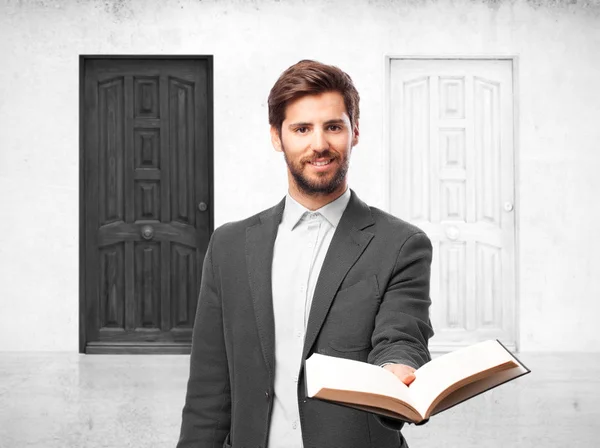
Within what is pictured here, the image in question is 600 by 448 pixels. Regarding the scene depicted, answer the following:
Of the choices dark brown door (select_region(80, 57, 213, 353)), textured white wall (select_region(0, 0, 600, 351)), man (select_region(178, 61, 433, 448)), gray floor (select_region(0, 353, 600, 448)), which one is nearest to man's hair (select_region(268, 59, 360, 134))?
man (select_region(178, 61, 433, 448))

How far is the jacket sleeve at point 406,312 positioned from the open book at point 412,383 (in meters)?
0.12

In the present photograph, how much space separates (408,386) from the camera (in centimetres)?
134

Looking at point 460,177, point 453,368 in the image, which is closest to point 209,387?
point 453,368

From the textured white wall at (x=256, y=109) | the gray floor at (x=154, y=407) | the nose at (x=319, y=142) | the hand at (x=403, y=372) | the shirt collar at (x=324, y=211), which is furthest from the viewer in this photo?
the textured white wall at (x=256, y=109)

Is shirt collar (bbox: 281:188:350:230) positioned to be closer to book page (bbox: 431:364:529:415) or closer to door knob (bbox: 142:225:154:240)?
book page (bbox: 431:364:529:415)

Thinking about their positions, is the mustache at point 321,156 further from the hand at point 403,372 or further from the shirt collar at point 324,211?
the hand at point 403,372

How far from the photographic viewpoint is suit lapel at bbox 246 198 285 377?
158cm

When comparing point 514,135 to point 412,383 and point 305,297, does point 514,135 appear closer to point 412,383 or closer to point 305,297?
point 305,297

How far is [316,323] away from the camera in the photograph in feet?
5.02

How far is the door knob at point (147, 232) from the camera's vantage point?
19.5ft

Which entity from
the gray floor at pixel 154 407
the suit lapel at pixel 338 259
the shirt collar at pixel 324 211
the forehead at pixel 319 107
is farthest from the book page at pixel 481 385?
the gray floor at pixel 154 407

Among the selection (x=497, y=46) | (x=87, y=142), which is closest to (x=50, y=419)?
(x=87, y=142)

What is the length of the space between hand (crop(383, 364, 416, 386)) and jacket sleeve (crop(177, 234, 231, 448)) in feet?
1.48

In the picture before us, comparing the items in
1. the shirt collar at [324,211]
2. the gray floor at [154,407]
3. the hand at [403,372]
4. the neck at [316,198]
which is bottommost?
the gray floor at [154,407]
